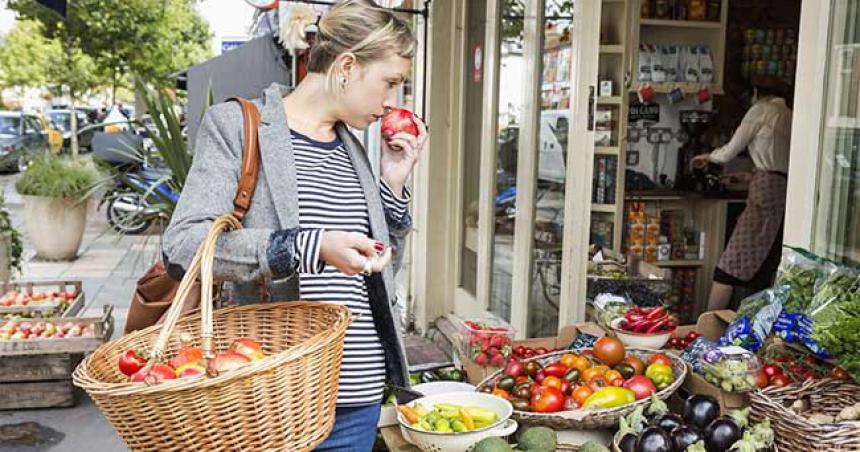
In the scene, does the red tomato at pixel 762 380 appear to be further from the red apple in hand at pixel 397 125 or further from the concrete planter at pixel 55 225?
the concrete planter at pixel 55 225

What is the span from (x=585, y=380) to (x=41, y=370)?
3.66 meters

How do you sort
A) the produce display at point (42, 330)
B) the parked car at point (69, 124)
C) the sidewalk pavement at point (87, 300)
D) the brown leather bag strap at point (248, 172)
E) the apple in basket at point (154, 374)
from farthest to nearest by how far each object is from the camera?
the parked car at point (69, 124)
the produce display at point (42, 330)
the sidewalk pavement at point (87, 300)
the brown leather bag strap at point (248, 172)
the apple in basket at point (154, 374)

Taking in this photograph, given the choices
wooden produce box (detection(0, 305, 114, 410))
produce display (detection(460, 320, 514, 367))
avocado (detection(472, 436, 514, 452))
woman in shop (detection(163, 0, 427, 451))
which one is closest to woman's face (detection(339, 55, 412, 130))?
woman in shop (detection(163, 0, 427, 451))

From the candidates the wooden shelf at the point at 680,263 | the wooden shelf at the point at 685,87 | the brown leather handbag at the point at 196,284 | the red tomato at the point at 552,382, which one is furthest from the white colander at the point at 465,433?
the wooden shelf at the point at 680,263

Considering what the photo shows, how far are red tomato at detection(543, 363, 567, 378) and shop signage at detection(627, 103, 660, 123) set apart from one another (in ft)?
12.0

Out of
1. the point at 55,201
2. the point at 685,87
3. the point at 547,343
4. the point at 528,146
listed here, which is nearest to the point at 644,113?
the point at 685,87

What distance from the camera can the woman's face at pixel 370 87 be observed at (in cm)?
196

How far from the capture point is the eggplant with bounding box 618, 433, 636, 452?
7.68 ft

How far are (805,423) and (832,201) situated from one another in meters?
0.93

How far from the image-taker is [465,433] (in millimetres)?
→ 2520

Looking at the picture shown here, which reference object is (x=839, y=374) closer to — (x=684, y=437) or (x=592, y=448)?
(x=684, y=437)

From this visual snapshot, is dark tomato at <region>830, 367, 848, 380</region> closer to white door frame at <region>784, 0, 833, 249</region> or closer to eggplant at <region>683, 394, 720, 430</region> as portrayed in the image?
eggplant at <region>683, 394, 720, 430</region>

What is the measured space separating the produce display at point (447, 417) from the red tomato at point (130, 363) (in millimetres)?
1099

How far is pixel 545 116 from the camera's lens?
4750 millimetres
